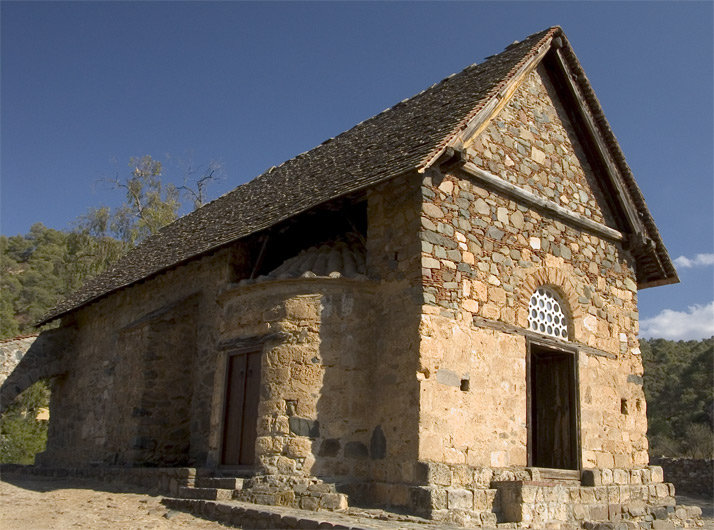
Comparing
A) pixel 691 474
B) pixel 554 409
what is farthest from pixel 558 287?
pixel 691 474

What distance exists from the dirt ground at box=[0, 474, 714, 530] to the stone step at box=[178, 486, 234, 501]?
1.13 feet

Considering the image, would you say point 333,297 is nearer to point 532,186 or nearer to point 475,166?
point 475,166

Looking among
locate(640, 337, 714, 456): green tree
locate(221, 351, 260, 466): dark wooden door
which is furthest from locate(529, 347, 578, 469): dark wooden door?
locate(640, 337, 714, 456): green tree

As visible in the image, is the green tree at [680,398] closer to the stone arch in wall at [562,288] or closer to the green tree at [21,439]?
the stone arch in wall at [562,288]

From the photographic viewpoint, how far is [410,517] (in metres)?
7.86

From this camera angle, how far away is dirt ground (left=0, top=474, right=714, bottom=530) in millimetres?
7965

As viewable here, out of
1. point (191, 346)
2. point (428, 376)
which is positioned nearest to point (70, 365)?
point (191, 346)

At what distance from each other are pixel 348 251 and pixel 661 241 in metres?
6.16

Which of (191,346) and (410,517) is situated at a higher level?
(191,346)

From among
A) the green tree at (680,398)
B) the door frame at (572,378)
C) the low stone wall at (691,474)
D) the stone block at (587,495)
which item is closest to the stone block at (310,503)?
the door frame at (572,378)

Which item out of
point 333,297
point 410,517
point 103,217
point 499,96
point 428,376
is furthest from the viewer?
point 103,217

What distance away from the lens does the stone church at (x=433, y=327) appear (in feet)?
29.1

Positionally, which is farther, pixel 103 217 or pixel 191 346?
pixel 103 217

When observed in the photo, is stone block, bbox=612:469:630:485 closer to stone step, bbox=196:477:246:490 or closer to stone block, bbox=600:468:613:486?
stone block, bbox=600:468:613:486
